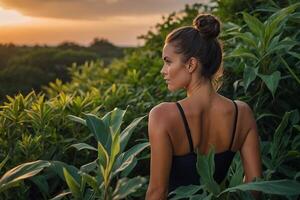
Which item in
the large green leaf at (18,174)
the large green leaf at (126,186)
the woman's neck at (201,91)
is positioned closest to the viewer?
the large green leaf at (126,186)

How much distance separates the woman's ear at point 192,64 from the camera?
2832 millimetres

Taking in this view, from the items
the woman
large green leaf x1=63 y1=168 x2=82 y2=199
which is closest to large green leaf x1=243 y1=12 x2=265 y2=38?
the woman

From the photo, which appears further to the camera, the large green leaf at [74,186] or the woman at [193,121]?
the woman at [193,121]

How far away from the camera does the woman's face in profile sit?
2.85m

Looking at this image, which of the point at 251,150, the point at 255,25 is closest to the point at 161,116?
the point at 251,150

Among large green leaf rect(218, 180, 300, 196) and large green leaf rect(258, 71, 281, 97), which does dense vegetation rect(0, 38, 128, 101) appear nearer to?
large green leaf rect(258, 71, 281, 97)

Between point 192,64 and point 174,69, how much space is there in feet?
0.30

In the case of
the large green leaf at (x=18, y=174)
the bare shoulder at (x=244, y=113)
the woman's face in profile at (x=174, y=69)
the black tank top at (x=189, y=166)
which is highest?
the woman's face in profile at (x=174, y=69)

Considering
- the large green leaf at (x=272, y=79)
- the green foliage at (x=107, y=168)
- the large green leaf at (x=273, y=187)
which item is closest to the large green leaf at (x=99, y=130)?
the green foliage at (x=107, y=168)

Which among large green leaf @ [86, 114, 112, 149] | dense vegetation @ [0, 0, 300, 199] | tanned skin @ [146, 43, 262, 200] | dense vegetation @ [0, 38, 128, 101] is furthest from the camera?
dense vegetation @ [0, 38, 128, 101]

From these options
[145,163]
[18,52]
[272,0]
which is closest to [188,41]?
[145,163]

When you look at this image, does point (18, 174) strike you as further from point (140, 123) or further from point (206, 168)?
point (140, 123)

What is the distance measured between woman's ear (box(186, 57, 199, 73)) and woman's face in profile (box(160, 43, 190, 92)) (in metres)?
0.02

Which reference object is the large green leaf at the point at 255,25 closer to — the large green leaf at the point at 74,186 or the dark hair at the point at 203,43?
the dark hair at the point at 203,43
